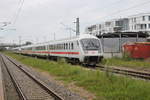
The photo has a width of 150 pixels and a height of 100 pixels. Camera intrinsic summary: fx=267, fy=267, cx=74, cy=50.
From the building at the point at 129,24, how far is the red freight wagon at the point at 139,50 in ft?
136

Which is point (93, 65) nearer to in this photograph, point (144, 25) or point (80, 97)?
point (80, 97)

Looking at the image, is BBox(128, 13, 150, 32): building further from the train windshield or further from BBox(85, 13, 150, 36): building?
the train windshield

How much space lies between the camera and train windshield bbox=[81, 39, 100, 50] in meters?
23.3

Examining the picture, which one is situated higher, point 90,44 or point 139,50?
point 90,44

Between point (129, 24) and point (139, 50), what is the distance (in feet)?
207

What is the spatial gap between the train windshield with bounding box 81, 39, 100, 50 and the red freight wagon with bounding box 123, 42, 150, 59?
6529mm

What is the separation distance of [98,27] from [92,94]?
97.8 metres

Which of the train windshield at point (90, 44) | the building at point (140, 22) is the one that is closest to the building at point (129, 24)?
the building at point (140, 22)

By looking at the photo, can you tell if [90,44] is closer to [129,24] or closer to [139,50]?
[139,50]

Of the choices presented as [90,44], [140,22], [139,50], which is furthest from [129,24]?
[90,44]

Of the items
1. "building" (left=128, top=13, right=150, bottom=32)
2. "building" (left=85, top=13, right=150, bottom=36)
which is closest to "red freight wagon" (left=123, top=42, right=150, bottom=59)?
"building" (left=85, top=13, right=150, bottom=36)


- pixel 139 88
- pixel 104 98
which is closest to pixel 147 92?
pixel 139 88

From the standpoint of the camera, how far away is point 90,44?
23578mm

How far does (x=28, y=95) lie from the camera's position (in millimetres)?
11062
